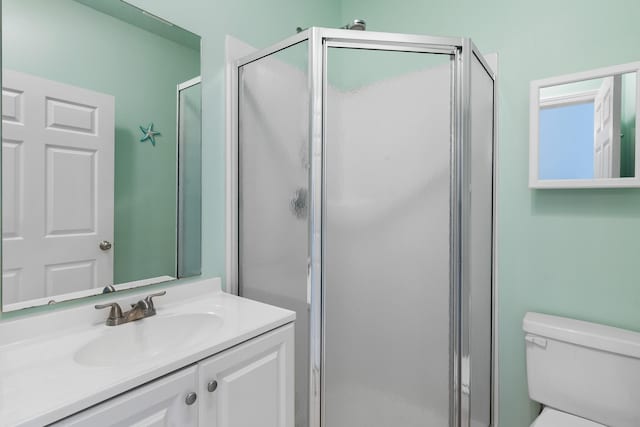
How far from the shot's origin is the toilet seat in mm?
1275

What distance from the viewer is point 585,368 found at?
1319 mm

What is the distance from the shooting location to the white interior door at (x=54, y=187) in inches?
35.8

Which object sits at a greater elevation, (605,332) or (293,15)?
(293,15)

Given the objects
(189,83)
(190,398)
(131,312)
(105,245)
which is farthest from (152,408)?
(189,83)

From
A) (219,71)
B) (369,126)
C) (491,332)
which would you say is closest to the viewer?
(369,126)

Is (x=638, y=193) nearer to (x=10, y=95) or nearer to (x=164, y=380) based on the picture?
(x=164, y=380)

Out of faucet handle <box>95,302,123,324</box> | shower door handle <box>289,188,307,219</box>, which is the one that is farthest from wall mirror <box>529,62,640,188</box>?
faucet handle <box>95,302,123,324</box>

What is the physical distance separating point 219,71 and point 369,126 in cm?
71

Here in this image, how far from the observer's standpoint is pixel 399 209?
1333mm

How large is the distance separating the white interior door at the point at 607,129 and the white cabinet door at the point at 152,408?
1716 mm

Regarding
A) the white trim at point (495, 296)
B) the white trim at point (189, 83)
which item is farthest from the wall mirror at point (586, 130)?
the white trim at point (189, 83)

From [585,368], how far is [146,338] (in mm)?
1695

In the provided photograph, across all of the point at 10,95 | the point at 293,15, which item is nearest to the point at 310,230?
the point at 10,95

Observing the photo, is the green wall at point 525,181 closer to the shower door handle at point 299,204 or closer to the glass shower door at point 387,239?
the shower door handle at point 299,204
